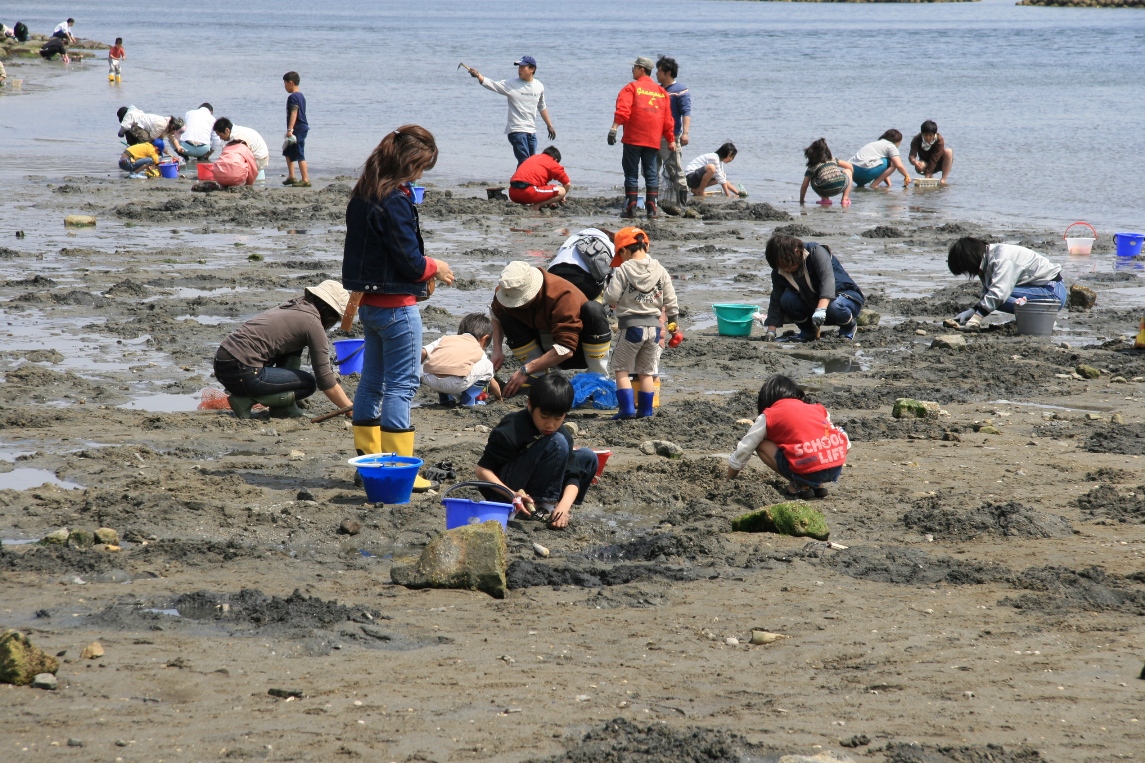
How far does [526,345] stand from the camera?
7590mm

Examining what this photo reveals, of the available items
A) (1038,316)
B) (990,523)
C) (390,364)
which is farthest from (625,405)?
(1038,316)

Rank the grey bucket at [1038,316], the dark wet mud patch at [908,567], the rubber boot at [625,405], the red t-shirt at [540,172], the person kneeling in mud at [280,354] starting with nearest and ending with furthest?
the dark wet mud patch at [908,567], the person kneeling in mud at [280,354], the rubber boot at [625,405], the grey bucket at [1038,316], the red t-shirt at [540,172]

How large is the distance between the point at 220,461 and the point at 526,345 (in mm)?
2246

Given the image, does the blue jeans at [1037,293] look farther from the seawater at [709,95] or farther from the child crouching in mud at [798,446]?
the seawater at [709,95]

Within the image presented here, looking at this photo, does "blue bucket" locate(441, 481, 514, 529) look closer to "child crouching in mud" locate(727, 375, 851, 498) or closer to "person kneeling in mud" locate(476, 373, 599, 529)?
"person kneeling in mud" locate(476, 373, 599, 529)

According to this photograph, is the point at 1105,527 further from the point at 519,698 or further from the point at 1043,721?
the point at 519,698

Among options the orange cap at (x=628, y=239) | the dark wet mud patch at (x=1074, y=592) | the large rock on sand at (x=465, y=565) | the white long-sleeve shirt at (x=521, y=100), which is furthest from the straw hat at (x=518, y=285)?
the white long-sleeve shirt at (x=521, y=100)

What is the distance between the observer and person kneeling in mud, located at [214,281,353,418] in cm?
688

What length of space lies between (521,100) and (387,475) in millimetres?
12353

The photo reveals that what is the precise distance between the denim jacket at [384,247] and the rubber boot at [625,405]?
2218 millimetres

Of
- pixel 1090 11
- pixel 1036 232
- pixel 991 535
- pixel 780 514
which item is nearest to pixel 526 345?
pixel 780 514

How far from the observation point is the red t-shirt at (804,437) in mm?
5754

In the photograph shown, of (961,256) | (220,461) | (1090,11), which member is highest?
(1090,11)

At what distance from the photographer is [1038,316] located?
9773 millimetres
